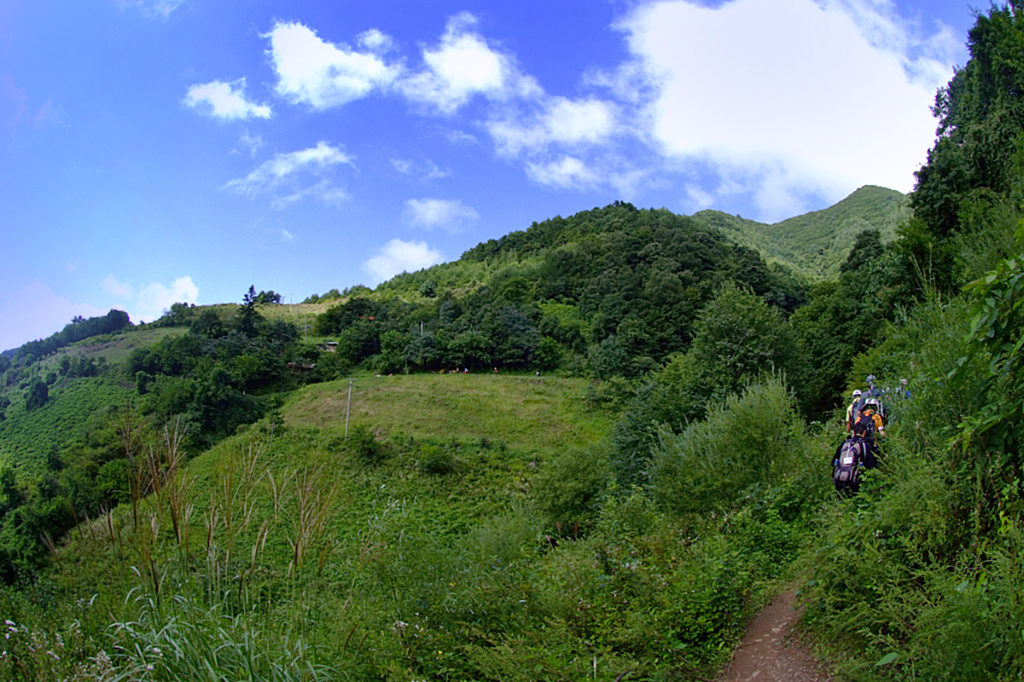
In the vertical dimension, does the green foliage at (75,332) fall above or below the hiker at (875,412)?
above

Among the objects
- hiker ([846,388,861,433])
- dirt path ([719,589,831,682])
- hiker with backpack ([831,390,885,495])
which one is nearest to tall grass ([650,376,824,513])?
hiker ([846,388,861,433])

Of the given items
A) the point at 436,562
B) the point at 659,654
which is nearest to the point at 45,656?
the point at 436,562

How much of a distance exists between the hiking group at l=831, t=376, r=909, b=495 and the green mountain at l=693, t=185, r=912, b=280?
83.1 meters

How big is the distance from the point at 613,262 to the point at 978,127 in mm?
44646

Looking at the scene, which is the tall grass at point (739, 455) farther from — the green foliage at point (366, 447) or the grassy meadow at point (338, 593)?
the green foliage at point (366, 447)

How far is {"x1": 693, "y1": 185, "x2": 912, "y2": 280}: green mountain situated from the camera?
90.4 metres

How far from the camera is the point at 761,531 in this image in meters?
7.25

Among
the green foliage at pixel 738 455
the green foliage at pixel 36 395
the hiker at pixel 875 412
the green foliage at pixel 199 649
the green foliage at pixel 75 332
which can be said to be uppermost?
the green foliage at pixel 75 332

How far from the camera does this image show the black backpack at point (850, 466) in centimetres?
654

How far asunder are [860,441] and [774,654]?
280 centimetres

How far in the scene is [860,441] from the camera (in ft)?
21.6

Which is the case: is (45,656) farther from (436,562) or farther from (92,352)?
(92,352)

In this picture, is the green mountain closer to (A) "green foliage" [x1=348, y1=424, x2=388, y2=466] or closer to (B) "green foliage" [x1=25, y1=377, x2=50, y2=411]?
(A) "green foliage" [x1=348, y1=424, x2=388, y2=466]

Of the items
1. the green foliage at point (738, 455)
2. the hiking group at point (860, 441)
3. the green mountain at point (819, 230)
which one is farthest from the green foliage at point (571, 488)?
the green mountain at point (819, 230)
